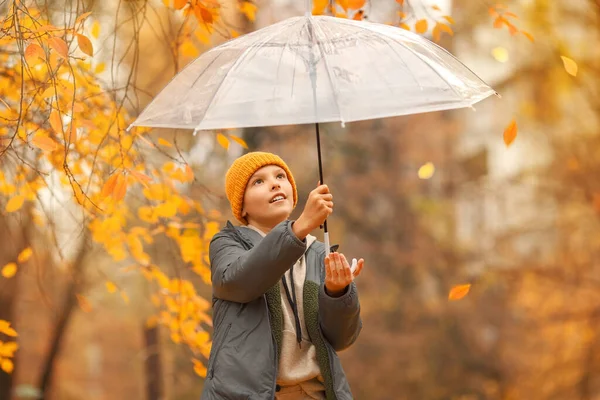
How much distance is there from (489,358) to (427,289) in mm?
1370

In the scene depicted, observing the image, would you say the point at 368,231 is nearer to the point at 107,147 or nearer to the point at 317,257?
the point at 107,147

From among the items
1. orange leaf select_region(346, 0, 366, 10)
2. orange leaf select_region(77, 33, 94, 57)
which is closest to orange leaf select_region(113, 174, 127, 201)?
orange leaf select_region(77, 33, 94, 57)

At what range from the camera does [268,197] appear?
9.77 feet

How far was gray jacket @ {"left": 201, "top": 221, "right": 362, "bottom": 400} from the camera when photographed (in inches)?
103

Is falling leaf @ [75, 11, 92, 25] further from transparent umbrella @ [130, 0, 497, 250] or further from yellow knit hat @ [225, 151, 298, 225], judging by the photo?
yellow knit hat @ [225, 151, 298, 225]

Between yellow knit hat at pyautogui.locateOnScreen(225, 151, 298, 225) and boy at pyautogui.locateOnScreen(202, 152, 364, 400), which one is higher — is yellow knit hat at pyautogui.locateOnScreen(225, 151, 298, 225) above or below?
above

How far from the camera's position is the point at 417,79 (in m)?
2.83

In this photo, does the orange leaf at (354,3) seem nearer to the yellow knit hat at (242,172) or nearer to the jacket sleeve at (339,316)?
the yellow knit hat at (242,172)

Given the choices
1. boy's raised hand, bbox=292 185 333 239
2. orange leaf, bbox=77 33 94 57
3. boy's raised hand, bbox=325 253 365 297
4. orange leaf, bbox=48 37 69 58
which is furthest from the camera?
orange leaf, bbox=77 33 94 57

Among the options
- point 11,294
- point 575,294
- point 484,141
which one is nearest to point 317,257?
point 11,294

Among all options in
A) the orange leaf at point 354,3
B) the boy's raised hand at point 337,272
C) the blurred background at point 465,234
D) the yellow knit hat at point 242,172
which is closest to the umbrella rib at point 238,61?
the yellow knit hat at point 242,172

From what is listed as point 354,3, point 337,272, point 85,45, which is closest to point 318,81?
point 337,272

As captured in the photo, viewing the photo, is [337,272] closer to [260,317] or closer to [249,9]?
[260,317]

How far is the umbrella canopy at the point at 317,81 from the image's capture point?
9.14 ft
